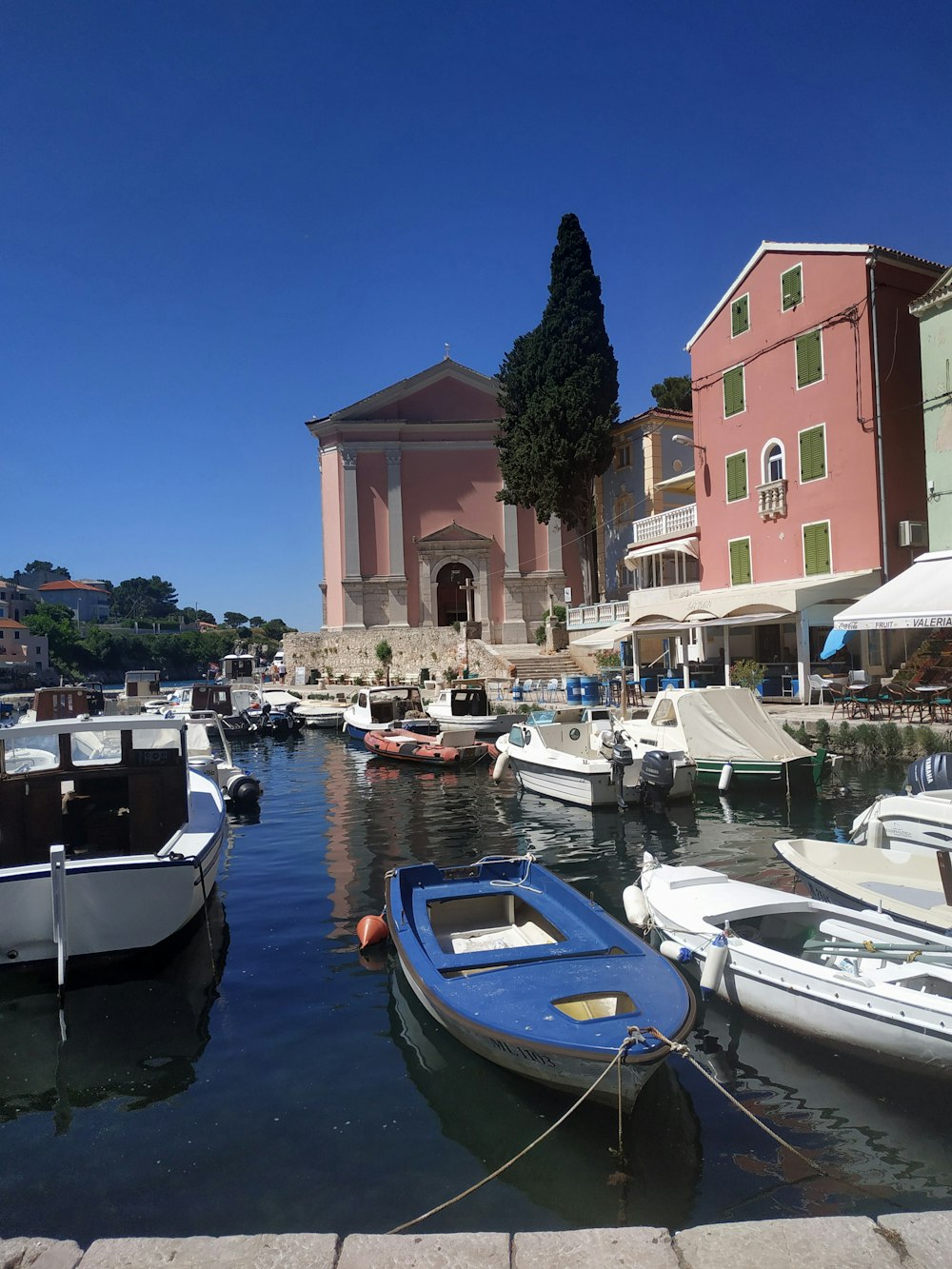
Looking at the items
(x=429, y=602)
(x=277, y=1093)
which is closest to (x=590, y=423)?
(x=429, y=602)

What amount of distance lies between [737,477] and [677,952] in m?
22.8

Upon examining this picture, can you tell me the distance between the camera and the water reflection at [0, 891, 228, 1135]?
6.31 meters

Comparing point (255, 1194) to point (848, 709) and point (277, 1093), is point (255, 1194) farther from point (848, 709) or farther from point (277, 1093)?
point (848, 709)

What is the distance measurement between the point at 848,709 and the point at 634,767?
7933mm

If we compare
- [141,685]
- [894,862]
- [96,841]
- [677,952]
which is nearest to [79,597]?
[141,685]

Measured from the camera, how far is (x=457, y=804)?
17469mm

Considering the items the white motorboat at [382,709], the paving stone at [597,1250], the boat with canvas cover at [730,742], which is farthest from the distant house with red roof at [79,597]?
the paving stone at [597,1250]

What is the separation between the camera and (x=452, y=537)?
1764 inches

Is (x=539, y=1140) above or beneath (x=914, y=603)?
beneath

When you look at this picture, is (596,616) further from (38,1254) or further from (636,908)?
(38,1254)

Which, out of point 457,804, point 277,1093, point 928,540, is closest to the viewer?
point 277,1093

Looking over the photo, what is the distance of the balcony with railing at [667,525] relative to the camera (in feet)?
101

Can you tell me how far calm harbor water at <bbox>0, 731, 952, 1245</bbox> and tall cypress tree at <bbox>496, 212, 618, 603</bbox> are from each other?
30.2m

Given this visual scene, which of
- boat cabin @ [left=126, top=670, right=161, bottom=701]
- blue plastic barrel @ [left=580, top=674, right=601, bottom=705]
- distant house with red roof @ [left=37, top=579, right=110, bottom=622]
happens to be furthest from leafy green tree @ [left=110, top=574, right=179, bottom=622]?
blue plastic barrel @ [left=580, top=674, right=601, bottom=705]
